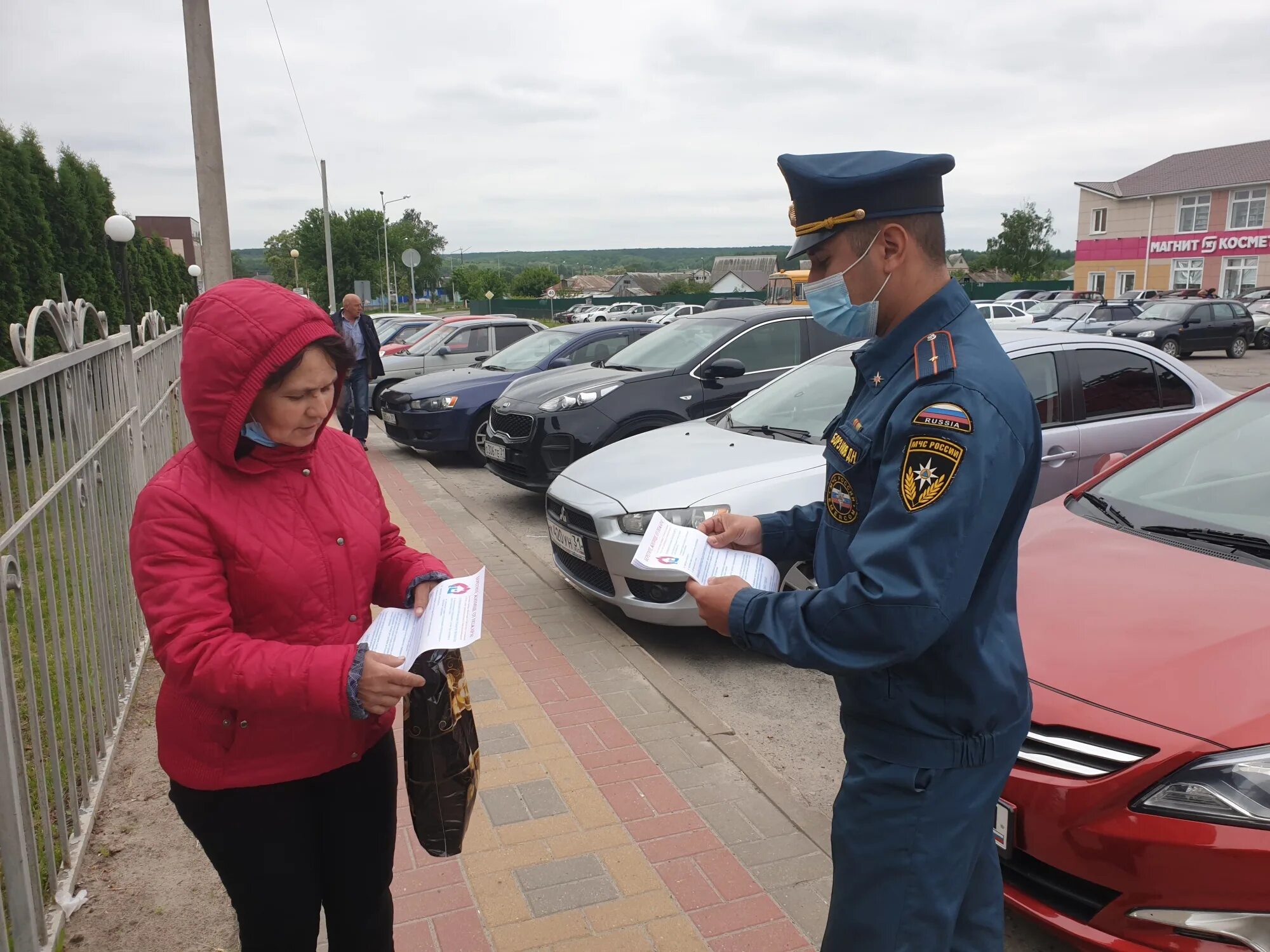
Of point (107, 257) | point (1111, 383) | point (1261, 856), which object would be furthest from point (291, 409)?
point (107, 257)

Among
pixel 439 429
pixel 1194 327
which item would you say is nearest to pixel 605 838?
pixel 439 429

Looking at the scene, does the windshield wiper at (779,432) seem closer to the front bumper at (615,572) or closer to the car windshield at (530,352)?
the front bumper at (615,572)

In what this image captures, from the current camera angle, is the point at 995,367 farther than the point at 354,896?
No

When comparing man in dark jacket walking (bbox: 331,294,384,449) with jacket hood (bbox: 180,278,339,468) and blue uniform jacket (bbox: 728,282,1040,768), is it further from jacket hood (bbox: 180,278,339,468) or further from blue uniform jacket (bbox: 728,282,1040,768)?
blue uniform jacket (bbox: 728,282,1040,768)

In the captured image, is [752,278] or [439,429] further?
[752,278]

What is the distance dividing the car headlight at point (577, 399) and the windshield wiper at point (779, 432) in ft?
6.90

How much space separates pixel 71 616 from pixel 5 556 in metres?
1.40

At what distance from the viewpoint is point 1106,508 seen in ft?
11.7

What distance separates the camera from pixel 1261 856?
2.05 meters

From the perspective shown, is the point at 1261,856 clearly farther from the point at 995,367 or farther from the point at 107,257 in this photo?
the point at 107,257

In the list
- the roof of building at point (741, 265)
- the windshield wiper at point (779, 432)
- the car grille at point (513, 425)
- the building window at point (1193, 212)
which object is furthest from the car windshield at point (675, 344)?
the roof of building at point (741, 265)

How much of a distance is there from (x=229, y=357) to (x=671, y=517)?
3.17 m

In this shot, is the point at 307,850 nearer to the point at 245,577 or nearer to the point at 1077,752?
the point at 245,577

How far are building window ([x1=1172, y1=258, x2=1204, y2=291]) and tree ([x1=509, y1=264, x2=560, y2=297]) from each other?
5755 centimetres
